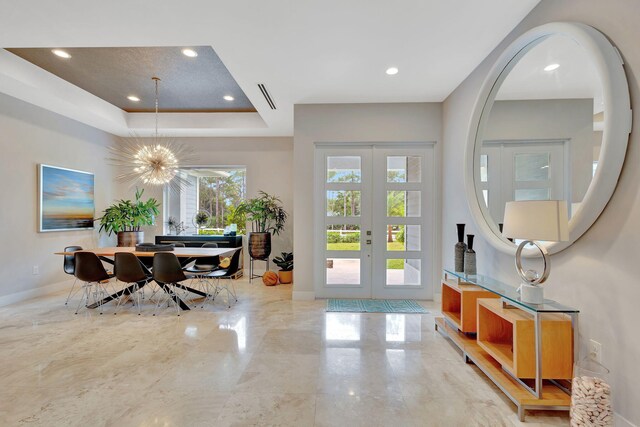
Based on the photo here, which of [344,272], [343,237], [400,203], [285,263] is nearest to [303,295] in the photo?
[344,272]

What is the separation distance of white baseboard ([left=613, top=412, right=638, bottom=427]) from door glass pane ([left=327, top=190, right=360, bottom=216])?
127 inches

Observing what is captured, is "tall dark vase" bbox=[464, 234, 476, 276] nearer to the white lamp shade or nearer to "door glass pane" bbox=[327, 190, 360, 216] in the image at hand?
the white lamp shade

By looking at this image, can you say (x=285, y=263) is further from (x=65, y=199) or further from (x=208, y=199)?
(x=65, y=199)

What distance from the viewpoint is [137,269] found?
374cm

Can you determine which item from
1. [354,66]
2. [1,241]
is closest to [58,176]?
[1,241]

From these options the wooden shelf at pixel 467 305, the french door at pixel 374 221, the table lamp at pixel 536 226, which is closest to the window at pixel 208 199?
the french door at pixel 374 221

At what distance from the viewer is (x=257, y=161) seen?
246 inches

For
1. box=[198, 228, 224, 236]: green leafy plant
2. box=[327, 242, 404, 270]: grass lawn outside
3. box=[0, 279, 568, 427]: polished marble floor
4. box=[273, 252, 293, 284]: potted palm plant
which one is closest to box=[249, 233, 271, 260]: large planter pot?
box=[273, 252, 293, 284]: potted palm plant

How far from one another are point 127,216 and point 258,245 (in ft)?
8.41

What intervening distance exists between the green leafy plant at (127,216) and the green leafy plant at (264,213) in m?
1.77

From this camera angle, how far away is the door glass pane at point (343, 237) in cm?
447

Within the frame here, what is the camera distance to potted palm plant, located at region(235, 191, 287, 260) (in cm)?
542

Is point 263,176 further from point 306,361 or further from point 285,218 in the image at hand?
point 306,361

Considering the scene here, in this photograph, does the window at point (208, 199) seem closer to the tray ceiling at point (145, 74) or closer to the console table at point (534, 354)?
the tray ceiling at point (145, 74)
